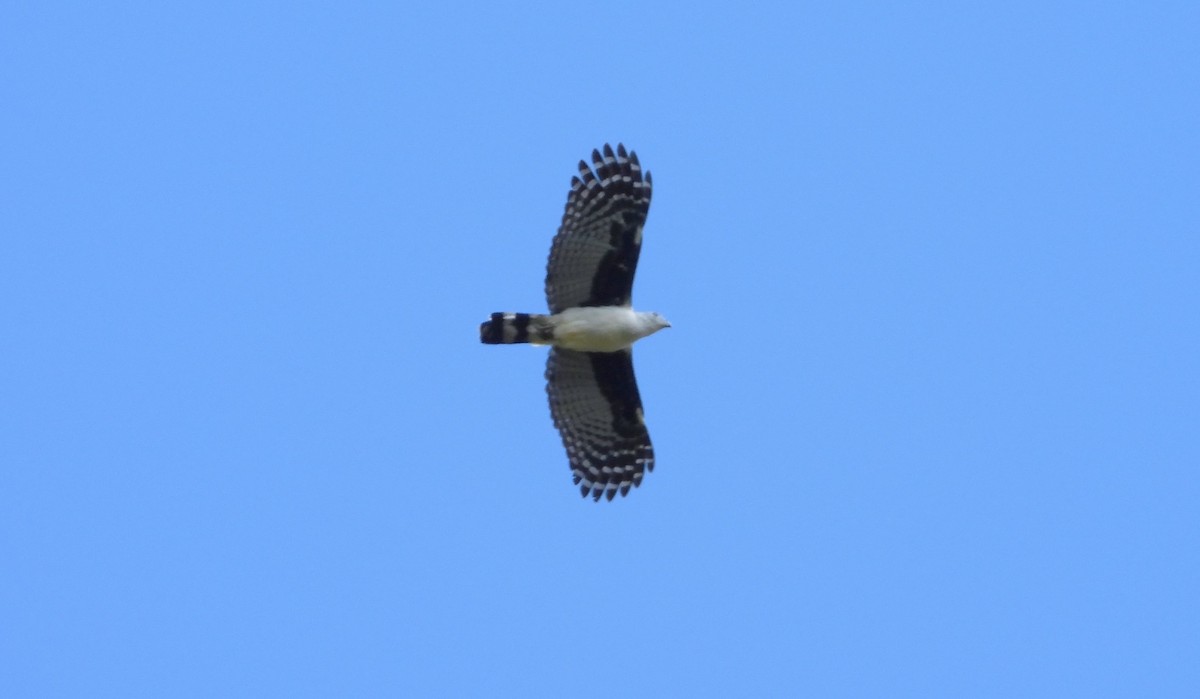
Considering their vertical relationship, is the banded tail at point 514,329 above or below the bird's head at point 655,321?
below

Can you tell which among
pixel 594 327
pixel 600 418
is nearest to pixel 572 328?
pixel 594 327

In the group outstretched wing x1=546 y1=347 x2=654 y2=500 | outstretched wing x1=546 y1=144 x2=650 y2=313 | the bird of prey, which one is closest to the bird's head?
the bird of prey

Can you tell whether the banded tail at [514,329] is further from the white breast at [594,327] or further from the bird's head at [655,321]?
the bird's head at [655,321]

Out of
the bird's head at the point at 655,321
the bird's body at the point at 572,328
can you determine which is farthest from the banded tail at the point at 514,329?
the bird's head at the point at 655,321

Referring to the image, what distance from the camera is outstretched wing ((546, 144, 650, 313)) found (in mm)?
21750

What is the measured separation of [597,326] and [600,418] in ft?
4.43

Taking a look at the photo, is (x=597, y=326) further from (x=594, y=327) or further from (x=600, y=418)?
(x=600, y=418)

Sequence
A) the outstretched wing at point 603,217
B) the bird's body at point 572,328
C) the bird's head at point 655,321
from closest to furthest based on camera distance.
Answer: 1. the outstretched wing at point 603,217
2. the bird's body at point 572,328
3. the bird's head at point 655,321

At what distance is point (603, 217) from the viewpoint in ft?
71.4

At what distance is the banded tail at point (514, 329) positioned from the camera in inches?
862

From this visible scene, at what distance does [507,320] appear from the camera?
22.0m

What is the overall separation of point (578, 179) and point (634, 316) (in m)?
1.60

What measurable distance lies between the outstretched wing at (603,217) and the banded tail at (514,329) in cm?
49

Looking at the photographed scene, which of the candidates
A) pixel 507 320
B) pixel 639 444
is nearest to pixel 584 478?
pixel 639 444
